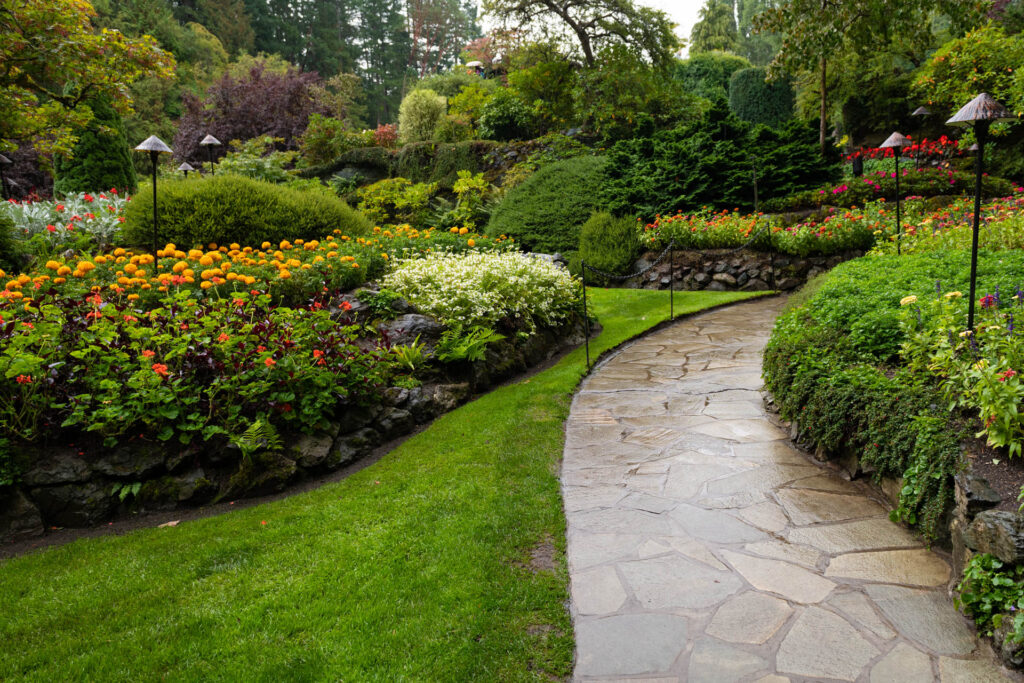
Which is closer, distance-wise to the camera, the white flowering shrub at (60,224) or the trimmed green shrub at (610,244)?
the white flowering shrub at (60,224)

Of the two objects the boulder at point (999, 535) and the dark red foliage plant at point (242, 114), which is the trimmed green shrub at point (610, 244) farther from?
the dark red foliage plant at point (242, 114)

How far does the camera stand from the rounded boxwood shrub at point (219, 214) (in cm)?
821

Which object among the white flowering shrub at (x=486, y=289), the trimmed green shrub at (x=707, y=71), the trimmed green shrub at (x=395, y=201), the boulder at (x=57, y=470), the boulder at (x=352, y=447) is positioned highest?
the trimmed green shrub at (x=707, y=71)

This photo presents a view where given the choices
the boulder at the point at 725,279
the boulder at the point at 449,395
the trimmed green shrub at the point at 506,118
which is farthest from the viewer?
the trimmed green shrub at the point at 506,118

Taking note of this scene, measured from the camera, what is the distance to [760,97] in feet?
84.8

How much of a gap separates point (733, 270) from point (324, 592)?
10.4 metres

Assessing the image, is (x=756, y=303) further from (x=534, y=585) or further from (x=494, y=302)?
(x=534, y=585)

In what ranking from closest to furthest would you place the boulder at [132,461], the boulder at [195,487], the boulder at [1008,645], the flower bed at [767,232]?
1. the boulder at [1008,645]
2. the boulder at [132,461]
3. the boulder at [195,487]
4. the flower bed at [767,232]

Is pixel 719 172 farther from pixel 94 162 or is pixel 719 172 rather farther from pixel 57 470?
pixel 94 162

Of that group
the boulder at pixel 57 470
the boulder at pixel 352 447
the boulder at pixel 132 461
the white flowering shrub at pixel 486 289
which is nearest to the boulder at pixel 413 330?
the white flowering shrub at pixel 486 289

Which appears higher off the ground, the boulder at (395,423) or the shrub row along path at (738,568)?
the boulder at (395,423)

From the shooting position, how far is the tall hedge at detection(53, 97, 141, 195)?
1303 cm

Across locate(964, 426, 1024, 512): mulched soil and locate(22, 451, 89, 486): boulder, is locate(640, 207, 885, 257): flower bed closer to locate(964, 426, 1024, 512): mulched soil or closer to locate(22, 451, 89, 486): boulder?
locate(964, 426, 1024, 512): mulched soil

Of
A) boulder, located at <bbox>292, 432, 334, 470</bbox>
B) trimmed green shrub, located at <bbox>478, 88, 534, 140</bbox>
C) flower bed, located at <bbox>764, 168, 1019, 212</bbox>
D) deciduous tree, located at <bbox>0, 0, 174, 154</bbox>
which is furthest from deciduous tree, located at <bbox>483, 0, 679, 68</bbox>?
boulder, located at <bbox>292, 432, 334, 470</bbox>
